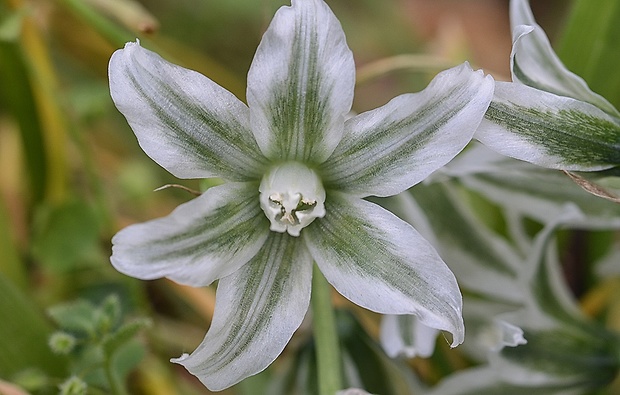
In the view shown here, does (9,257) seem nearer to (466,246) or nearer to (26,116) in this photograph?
(26,116)

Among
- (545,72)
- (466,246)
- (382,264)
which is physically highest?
(545,72)

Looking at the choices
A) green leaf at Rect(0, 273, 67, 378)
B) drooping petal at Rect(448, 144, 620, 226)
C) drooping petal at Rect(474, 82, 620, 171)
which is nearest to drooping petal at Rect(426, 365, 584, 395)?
drooping petal at Rect(448, 144, 620, 226)

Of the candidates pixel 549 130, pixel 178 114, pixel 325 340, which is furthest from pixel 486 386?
pixel 178 114

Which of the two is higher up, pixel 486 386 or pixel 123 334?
pixel 123 334

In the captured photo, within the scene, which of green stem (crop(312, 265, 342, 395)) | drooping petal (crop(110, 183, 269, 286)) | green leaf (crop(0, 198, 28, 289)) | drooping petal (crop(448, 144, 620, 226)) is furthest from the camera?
green leaf (crop(0, 198, 28, 289))

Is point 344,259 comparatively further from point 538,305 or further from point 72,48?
point 72,48

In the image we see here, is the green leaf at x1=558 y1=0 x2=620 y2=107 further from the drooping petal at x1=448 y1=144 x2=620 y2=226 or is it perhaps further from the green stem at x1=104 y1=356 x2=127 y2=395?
the green stem at x1=104 y1=356 x2=127 y2=395

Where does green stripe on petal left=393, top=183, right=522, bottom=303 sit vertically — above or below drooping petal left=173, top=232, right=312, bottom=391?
below
